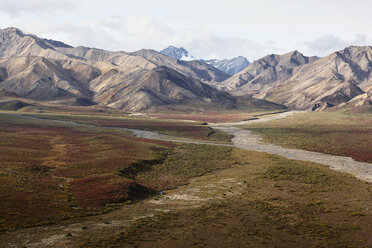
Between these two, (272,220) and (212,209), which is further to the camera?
(212,209)

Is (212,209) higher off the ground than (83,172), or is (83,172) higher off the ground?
(83,172)

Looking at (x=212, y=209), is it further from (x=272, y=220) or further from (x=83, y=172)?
(x=83, y=172)

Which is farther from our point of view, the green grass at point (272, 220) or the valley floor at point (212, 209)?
the valley floor at point (212, 209)

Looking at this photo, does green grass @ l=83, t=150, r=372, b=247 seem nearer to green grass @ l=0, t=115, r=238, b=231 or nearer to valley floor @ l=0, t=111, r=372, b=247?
valley floor @ l=0, t=111, r=372, b=247

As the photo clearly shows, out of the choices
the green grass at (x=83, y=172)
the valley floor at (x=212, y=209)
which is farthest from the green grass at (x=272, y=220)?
the green grass at (x=83, y=172)

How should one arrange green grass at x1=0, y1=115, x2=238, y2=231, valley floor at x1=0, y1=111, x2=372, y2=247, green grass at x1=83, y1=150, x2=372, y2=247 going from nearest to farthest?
green grass at x1=83, y1=150, x2=372, y2=247 → valley floor at x1=0, y1=111, x2=372, y2=247 → green grass at x1=0, y1=115, x2=238, y2=231

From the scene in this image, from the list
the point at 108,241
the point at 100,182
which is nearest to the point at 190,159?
the point at 100,182

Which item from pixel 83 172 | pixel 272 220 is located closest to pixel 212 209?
pixel 272 220

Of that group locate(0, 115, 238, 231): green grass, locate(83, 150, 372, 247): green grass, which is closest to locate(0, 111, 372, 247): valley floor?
locate(83, 150, 372, 247): green grass

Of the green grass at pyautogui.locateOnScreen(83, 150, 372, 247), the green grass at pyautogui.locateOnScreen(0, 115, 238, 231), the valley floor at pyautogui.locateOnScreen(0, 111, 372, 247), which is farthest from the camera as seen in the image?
the green grass at pyautogui.locateOnScreen(0, 115, 238, 231)

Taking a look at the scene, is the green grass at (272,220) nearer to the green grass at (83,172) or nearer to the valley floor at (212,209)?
the valley floor at (212,209)

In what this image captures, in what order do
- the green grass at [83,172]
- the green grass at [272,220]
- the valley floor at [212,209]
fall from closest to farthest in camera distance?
the green grass at [272,220] → the valley floor at [212,209] → the green grass at [83,172]
